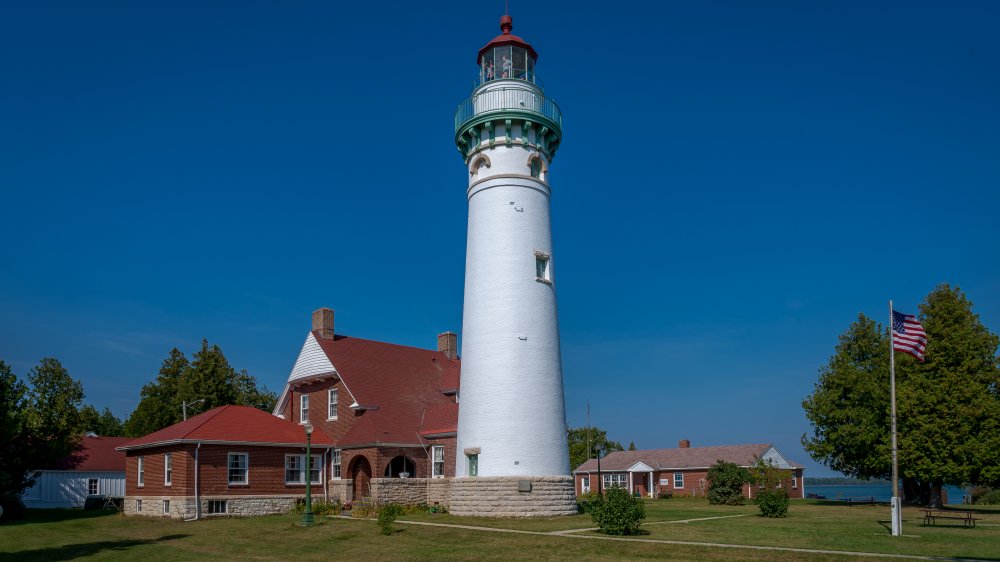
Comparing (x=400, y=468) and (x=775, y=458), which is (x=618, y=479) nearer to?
(x=775, y=458)

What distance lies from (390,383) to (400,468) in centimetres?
467

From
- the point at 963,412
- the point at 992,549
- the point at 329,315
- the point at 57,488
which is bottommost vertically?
the point at 57,488

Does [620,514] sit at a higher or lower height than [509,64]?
lower

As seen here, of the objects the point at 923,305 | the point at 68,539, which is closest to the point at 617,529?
the point at 68,539

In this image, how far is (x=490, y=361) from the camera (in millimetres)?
29125

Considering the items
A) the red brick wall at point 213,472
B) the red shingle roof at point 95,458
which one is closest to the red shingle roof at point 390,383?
the red brick wall at point 213,472

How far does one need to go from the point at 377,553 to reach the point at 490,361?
1116 cm

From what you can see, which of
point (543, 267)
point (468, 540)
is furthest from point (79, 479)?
point (468, 540)

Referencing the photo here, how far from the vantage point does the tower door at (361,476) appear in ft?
112

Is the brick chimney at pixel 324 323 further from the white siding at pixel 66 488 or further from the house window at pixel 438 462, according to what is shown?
the white siding at pixel 66 488

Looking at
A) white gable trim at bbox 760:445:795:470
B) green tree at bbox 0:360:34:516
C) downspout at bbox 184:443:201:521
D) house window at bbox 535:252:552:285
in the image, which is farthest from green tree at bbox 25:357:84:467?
white gable trim at bbox 760:445:795:470

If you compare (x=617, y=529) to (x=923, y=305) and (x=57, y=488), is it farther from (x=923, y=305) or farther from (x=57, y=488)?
(x=57, y=488)

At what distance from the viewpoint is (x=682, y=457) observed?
60.1 metres

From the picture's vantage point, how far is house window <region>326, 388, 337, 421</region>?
37312 millimetres
